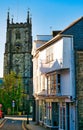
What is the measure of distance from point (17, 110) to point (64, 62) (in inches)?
2104

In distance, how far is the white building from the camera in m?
34.2

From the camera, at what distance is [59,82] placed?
1436 inches

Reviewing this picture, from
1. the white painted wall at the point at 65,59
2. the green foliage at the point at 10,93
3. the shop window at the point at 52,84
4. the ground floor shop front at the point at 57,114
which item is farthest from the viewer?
the green foliage at the point at 10,93

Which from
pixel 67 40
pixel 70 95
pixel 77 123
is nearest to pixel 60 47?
pixel 67 40

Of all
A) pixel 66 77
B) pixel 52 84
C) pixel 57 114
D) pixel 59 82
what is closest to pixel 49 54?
pixel 52 84

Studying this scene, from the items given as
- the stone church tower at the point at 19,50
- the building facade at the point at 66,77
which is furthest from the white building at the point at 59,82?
the stone church tower at the point at 19,50

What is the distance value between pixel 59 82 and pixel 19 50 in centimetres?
7989

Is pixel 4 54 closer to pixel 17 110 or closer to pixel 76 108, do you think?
pixel 17 110

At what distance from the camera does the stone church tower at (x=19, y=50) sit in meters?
113

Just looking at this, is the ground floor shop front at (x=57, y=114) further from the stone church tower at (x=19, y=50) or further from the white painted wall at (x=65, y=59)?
the stone church tower at (x=19, y=50)

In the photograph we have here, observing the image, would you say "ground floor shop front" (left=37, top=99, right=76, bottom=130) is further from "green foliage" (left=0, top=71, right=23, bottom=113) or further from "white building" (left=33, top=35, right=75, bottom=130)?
"green foliage" (left=0, top=71, right=23, bottom=113)

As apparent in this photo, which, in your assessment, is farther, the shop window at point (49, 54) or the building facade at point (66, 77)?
the shop window at point (49, 54)

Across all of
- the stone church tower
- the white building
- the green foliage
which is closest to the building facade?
the white building

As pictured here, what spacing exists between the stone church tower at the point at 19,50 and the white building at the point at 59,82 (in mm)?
69908
